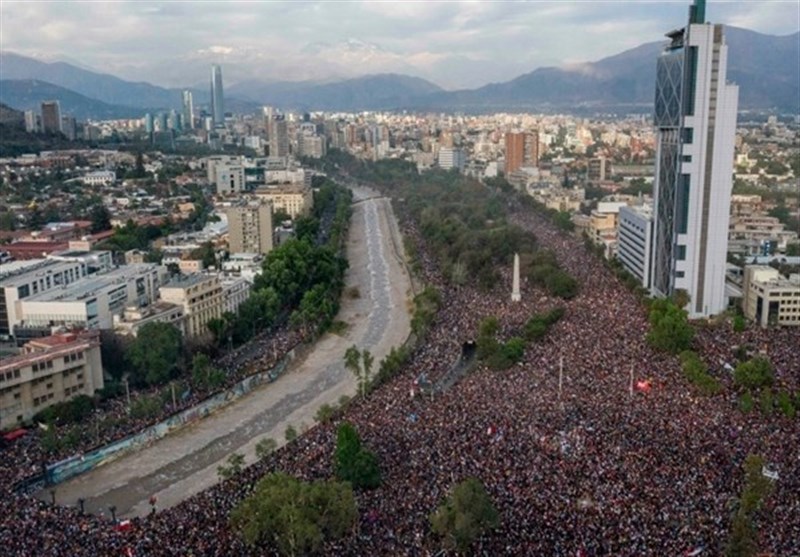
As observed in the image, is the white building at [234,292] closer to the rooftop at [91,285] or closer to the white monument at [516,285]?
the rooftop at [91,285]

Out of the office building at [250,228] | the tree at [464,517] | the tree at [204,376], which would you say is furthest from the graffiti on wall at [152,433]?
the office building at [250,228]

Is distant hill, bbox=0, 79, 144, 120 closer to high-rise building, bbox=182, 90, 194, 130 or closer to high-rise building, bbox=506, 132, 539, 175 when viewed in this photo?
high-rise building, bbox=182, 90, 194, 130

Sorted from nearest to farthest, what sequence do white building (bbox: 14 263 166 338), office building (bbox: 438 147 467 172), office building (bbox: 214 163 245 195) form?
white building (bbox: 14 263 166 338)
office building (bbox: 214 163 245 195)
office building (bbox: 438 147 467 172)

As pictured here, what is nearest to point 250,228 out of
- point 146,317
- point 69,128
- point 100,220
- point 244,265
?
point 244,265

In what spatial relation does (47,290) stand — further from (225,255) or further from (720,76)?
(720,76)

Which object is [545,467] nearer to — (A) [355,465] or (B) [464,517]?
(B) [464,517]

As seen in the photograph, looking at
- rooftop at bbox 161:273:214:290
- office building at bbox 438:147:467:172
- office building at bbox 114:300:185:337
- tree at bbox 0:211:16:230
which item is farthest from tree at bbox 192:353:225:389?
office building at bbox 438:147:467:172
